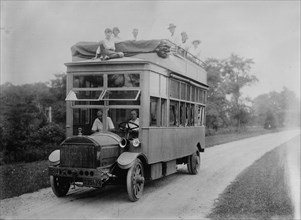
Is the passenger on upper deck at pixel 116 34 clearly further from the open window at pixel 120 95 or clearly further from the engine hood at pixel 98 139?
the engine hood at pixel 98 139

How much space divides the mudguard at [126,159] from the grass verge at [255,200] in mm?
1852

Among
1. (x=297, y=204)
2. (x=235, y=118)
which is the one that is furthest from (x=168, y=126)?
(x=235, y=118)

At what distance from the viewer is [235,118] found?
49.9 meters

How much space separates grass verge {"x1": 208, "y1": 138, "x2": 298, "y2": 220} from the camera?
21.1 feet

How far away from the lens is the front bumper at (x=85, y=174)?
22.8ft

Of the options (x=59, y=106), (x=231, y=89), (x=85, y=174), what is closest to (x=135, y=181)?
(x=85, y=174)

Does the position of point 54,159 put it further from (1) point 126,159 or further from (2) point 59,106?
(2) point 59,106

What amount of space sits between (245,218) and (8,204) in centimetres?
429

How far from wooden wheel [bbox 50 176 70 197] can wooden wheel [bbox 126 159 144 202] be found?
4.88 feet

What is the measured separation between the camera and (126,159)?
7504 millimetres

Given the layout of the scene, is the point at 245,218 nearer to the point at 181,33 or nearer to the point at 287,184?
the point at 287,184

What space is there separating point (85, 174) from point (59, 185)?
1042mm

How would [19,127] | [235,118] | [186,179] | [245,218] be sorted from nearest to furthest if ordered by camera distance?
[245,218]
[186,179]
[19,127]
[235,118]

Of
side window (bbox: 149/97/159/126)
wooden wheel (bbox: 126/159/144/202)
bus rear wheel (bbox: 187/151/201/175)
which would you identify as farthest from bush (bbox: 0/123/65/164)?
wooden wheel (bbox: 126/159/144/202)
